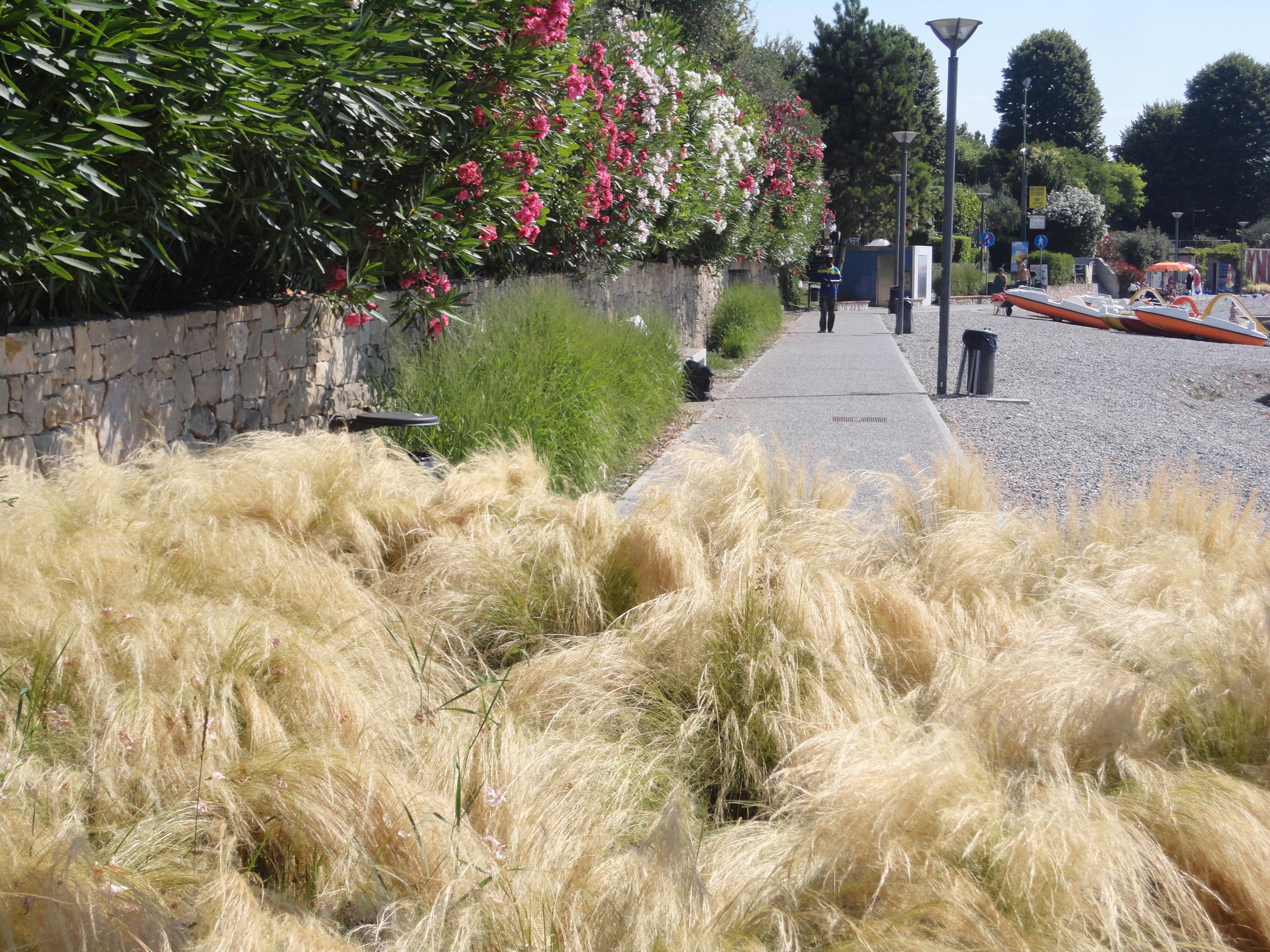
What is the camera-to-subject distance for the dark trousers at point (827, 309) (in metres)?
25.2

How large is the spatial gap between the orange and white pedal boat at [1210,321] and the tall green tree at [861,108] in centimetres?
1590

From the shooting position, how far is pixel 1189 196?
3519 inches

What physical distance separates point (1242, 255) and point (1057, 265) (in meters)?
25.2

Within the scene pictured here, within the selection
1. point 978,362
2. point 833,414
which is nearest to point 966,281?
point 978,362

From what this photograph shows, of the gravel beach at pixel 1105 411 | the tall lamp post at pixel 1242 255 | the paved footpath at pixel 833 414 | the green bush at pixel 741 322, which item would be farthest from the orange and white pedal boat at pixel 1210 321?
the tall lamp post at pixel 1242 255

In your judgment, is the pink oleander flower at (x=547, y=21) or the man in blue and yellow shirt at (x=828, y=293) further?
the man in blue and yellow shirt at (x=828, y=293)

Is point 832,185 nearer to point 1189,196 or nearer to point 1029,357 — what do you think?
point 1029,357

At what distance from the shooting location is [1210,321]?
28.7m

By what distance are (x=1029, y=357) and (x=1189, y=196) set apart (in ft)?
268

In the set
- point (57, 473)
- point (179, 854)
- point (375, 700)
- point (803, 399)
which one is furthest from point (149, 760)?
point (803, 399)

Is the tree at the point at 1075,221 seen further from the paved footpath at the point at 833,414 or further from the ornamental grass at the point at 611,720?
the ornamental grass at the point at 611,720

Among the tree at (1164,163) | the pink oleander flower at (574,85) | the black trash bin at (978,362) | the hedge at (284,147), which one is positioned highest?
the tree at (1164,163)

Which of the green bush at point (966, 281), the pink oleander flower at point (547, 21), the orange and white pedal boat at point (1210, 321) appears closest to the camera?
the pink oleander flower at point (547, 21)

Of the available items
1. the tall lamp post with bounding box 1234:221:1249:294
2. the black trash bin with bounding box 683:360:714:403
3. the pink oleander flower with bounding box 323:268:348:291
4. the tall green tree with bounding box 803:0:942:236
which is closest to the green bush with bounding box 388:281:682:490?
the pink oleander flower with bounding box 323:268:348:291
